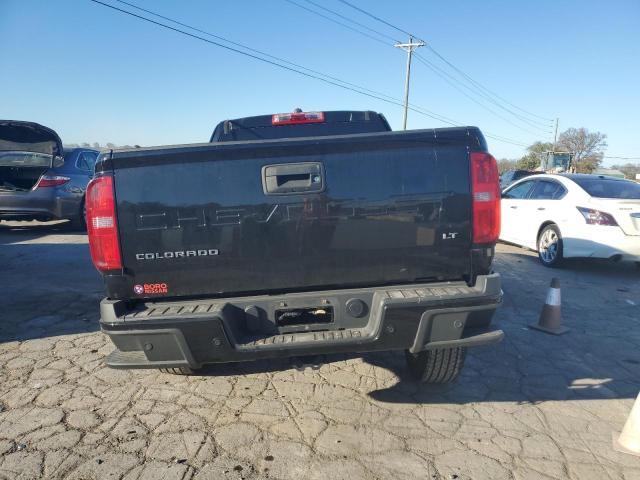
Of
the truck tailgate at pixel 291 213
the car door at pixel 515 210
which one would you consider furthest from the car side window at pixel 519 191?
the truck tailgate at pixel 291 213

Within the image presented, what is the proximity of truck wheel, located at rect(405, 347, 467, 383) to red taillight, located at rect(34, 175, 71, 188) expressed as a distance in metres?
8.17

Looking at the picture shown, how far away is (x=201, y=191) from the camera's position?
242 centimetres

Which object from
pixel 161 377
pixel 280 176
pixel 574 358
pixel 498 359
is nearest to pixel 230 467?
pixel 161 377

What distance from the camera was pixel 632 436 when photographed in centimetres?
254

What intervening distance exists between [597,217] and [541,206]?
104 cm

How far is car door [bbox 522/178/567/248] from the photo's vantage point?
7.06m

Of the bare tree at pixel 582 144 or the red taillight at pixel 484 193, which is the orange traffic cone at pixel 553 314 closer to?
the red taillight at pixel 484 193

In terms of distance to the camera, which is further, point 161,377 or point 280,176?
point 161,377

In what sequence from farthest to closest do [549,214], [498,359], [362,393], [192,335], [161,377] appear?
[549,214], [498,359], [161,377], [362,393], [192,335]

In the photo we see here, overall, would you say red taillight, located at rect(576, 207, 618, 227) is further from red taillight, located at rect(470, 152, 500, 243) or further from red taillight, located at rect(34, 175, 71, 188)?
→ red taillight, located at rect(34, 175, 71, 188)

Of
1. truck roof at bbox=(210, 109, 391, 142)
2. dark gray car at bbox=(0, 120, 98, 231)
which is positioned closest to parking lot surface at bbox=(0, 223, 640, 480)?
truck roof at bbox=(210, 109, 391, 142)

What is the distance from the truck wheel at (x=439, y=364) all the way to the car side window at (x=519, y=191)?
5953 millimetres

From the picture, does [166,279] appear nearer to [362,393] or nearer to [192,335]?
[192,335]

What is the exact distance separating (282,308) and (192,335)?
510 millimetres
